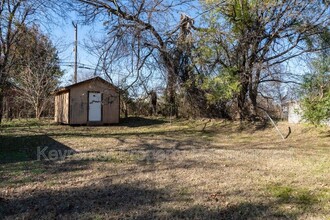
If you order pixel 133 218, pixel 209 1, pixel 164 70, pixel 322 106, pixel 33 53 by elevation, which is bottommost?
pixel 133 218

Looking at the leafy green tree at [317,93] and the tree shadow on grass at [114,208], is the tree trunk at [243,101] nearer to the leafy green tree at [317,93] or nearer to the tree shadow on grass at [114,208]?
the leafy green tree at [317,93]

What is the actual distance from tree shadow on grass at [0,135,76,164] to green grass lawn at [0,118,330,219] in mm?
22

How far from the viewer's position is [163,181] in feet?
13.8

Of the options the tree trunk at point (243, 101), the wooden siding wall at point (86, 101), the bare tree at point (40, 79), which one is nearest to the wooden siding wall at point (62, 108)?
the wooden siding wall at point (86, 101)

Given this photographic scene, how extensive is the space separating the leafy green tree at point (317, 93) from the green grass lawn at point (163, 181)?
2.74 feet

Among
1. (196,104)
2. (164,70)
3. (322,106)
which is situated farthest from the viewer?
(196,104)

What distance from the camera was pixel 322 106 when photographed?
8.07m

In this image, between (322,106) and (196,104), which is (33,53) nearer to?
(196,104)

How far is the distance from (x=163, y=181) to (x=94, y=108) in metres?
10.2

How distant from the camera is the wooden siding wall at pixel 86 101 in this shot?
526 inches

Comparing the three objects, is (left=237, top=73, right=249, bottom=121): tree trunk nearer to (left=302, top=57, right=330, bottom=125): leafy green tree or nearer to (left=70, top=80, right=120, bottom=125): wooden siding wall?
(left=302, top=57, right=330, bottom=125): leafy green tree

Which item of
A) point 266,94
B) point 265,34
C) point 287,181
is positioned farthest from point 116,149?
point 266,94

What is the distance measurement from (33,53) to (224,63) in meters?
7.57

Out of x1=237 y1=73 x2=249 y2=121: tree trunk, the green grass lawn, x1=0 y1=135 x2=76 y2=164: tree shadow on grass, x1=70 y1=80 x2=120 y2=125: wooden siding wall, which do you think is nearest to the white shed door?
x1=70 y1=80 x2=120 y2=125: wooden siding wall
